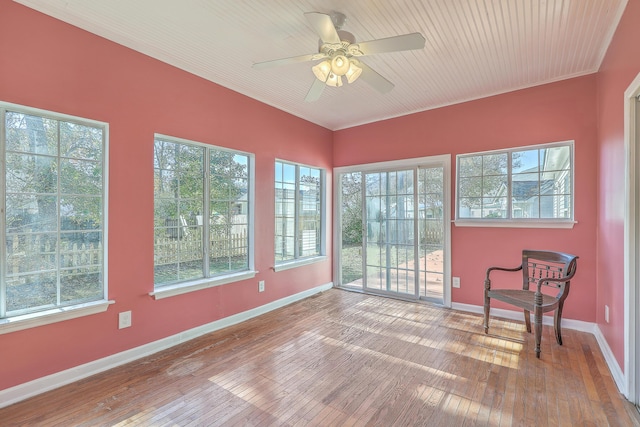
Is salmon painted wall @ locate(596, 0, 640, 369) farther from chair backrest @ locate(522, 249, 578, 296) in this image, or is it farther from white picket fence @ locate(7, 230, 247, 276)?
white picket fence @ locate(7, 230, 247, 276)

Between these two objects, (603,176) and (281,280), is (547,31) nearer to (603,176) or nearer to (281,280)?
(603,176)

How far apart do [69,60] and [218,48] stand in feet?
3.66

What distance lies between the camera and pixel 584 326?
3080 mm

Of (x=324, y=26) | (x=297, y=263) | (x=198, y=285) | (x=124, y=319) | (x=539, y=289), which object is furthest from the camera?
(x=297, y=263)

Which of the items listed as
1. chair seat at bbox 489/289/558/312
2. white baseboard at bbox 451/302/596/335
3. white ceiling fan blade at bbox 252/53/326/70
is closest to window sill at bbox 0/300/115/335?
white ceiling fan blade at bbox 252/53/326/70

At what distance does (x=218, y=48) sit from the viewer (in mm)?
2580

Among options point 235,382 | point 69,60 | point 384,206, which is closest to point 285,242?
point 384,206

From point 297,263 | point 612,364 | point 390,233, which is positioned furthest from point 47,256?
point 612,364

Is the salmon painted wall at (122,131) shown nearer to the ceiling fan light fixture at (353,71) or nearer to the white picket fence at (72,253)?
the white picket fence at (72,253)

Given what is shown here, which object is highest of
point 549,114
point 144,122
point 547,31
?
point 547,31

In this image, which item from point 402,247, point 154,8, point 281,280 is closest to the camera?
point 154,8

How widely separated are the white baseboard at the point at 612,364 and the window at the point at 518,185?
118 centimetres

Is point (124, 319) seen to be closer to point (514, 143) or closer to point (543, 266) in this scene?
point (543, 266)

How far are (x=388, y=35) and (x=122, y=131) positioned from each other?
7.85 feet
